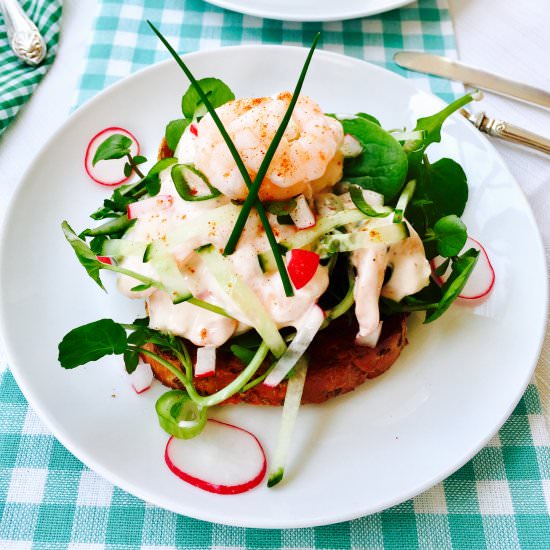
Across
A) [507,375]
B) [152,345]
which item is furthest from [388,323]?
[152,345]

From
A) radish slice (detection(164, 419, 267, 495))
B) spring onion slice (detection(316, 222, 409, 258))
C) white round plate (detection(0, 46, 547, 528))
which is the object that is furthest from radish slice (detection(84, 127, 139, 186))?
radish slice (detection(164, 419, 267, 495))

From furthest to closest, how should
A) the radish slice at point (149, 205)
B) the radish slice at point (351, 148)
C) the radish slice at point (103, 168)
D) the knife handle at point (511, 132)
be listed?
the knife handle at point (511, 132) → the radish slice at point (103, 168) → the radish slice at point (351, 148) → the radish slice at point (149, 205)

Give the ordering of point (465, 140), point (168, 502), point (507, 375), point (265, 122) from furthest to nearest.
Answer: point (465, 140) → point (507, 375) → point (265, 122) → point (168, 502)

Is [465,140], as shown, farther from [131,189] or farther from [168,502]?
[168,502]

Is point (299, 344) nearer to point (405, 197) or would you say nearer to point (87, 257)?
point (405, 197)

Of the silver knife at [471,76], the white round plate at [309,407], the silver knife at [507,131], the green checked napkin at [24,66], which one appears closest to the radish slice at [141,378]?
the white round plate at [309,407]

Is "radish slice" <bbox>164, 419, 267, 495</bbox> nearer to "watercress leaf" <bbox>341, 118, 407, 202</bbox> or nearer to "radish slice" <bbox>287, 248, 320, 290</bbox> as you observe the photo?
"radish slice" <bbox>287, 248, 320, 290</bbox>

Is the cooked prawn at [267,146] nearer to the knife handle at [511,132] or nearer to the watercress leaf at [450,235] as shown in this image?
the watercress leaf at [450,235]
